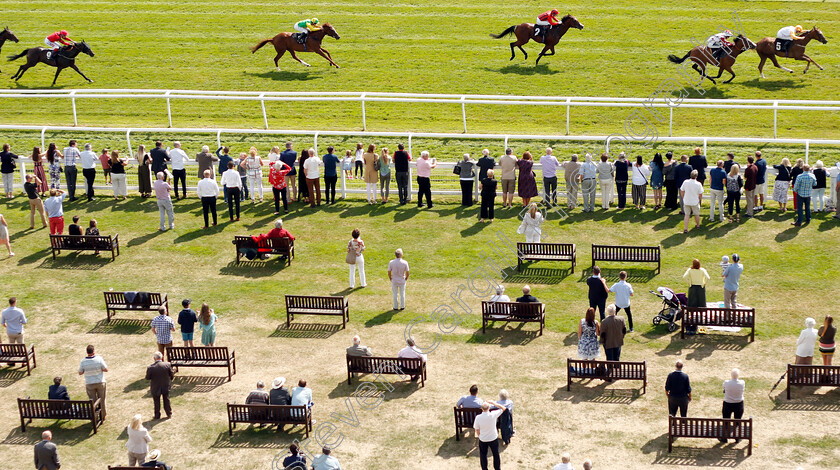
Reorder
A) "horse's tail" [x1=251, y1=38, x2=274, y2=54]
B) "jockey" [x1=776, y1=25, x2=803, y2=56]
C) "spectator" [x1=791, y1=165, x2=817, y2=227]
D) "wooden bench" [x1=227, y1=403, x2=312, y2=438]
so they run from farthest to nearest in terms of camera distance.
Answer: "horse's tail" [x1=251, y1=38, x2=274, y2=54] → "jockey" [x1=776, y1=25, x2=803, y2=56] → "spectator" [x1=791, y1=165, x2=817, y2=227] → "wooden bench" [x1=227, y1=403, x2=312, y2=438]

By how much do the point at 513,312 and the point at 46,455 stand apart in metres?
8.29

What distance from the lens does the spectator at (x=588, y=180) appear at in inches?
939

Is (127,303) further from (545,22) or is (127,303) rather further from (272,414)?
(545,22)

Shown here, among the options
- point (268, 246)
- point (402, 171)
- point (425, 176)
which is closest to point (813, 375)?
point (425, 176)

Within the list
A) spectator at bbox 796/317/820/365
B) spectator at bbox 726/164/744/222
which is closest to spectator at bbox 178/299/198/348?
spectator at bbox 796/317/820/365

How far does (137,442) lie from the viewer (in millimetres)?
14914

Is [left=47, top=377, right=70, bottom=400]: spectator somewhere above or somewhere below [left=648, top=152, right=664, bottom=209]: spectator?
below

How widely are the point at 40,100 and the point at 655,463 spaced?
1045 inches

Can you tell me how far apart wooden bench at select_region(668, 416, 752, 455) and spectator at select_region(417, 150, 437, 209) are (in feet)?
35.9

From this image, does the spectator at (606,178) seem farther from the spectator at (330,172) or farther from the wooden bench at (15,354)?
the wooden bench at (15,354)

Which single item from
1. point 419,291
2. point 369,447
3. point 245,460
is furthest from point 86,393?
point 419,291

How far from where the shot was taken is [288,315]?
19.4 metres

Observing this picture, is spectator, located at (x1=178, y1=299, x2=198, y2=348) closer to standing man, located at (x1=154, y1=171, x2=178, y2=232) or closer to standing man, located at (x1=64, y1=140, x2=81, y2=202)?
standing man, located at (x1=154, y1=171, x2=178, y2=232)

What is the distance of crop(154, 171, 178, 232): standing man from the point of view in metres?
23.4
